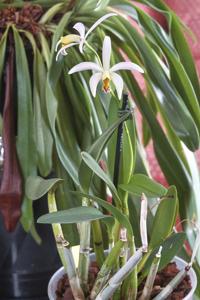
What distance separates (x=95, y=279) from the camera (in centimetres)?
50

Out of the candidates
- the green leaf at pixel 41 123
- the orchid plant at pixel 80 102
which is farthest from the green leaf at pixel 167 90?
the green leaf at pixel 41 123

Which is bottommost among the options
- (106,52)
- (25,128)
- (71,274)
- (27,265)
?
(27,265)

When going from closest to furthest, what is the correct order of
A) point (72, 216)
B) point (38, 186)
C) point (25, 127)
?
1. point (72, 216)
2. point (38, 186)
3. point (25, 127)

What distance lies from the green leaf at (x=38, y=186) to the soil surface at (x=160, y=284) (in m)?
0.10

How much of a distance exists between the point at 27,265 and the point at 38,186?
0.22 meters

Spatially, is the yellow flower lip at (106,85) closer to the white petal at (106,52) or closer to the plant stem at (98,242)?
the white petal at (106,52)

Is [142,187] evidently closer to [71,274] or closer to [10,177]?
[71,274]

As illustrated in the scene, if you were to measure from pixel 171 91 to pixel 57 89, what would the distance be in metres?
0.17

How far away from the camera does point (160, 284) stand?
1.64 feet

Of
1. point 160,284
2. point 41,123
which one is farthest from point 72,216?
point 41,123

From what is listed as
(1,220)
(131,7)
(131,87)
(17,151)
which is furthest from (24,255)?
(131,7)

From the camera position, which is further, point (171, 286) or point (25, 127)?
point (25, 127)

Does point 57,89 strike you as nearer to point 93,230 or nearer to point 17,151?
point 17,151

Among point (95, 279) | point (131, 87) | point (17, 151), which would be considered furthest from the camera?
point (131, 87)
